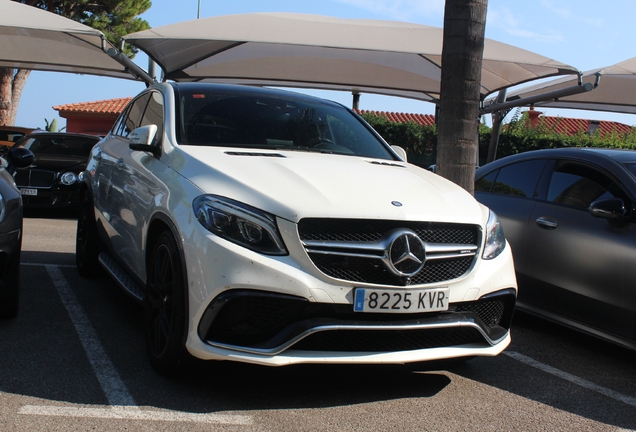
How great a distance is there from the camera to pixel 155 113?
17.1 feet

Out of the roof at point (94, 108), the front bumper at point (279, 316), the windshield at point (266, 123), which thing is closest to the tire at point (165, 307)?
the front bumper at point (279, 316)

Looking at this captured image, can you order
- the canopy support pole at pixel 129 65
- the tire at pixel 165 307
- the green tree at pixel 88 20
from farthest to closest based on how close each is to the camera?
the green tree at pixel 88 20 → the canopy support pole at pixel 129 65 → the tire at pixel 165 307

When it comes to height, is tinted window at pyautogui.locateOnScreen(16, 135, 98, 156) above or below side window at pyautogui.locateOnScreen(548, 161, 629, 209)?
below

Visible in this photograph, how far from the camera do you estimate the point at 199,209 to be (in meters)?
3.61

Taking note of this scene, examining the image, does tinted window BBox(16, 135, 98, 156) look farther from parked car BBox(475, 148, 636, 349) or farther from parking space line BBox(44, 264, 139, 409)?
parked car BBox(475, 148, 636, 349)

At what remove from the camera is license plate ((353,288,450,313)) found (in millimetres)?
3480

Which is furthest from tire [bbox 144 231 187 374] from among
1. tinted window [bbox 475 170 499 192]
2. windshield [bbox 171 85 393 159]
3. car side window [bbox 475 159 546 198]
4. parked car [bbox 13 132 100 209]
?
parked car [bbox 13 132 100 209]

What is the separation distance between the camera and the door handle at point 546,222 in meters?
5.41

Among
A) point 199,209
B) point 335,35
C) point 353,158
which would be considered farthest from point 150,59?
point 199,209

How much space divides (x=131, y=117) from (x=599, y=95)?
13182 millimetres

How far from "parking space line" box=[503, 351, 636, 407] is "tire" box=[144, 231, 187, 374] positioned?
7.80 ft

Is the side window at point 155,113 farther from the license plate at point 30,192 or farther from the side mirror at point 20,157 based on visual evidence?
the license plate at point 30,192

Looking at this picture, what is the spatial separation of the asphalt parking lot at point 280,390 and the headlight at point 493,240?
30.9 inches

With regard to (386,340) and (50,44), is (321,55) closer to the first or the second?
(50,44)
